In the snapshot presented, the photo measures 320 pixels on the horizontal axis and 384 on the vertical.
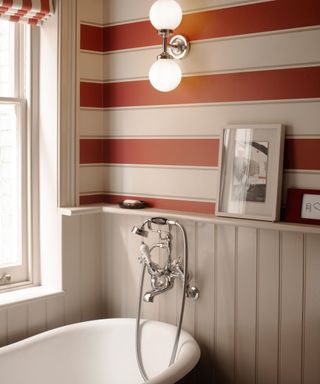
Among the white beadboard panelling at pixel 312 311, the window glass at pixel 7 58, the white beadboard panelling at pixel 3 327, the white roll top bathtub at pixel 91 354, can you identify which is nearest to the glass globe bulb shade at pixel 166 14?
the window glass at pixel 7 58

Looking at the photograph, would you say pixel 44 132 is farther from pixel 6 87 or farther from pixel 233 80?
pixel 233 80

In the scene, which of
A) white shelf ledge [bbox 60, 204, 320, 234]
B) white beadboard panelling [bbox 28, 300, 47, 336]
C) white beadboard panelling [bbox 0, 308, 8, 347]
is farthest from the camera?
white beadboard panelling [bbox 28, 300, 47, 336]

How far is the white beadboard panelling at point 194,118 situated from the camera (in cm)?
222

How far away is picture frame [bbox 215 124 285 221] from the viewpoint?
2234 millimetres

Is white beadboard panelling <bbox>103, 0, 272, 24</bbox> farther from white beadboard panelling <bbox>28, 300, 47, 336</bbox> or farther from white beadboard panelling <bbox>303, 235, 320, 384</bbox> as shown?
white beadboard panelling <bbox>28, 300, 47, 336</bbox>

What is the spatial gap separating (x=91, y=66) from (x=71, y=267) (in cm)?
98

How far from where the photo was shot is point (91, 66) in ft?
9.33

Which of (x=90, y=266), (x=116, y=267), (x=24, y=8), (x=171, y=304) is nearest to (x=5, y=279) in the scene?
(x=90, y=266)

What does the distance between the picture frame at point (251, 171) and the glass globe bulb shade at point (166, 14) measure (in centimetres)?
49

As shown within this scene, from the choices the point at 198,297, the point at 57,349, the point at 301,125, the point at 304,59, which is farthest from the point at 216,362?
the point at 304,59

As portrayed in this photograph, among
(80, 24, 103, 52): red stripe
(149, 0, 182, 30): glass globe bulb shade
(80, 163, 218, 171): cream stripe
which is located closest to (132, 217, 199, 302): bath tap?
(80, 163, 218, 171): cream stripe

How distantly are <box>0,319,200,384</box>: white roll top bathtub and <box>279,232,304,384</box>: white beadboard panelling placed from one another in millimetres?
364

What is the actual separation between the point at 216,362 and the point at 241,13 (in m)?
1.46

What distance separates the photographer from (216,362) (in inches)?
97.6
